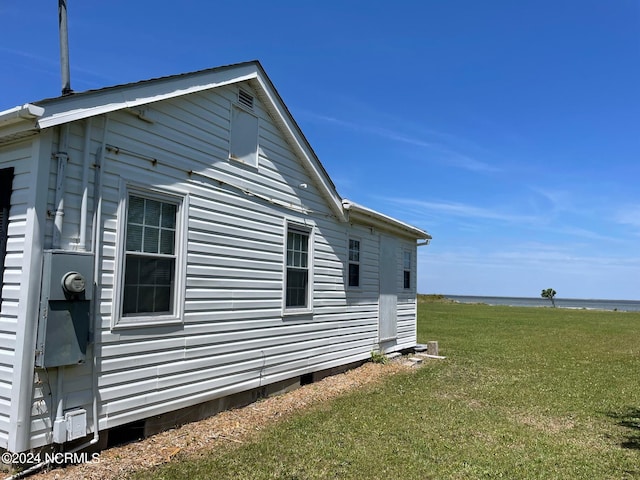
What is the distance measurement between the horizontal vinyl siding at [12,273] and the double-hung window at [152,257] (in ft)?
3.44

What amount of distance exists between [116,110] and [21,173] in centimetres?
120

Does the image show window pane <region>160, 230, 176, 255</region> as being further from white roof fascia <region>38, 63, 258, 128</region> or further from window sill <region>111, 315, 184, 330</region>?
white roof fascia <region>38, 63, 258, 128</region>

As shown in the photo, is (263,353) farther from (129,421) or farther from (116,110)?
(116,110)

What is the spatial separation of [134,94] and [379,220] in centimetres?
722

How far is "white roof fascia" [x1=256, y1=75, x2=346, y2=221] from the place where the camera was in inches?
311

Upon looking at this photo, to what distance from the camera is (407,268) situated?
13.8 m

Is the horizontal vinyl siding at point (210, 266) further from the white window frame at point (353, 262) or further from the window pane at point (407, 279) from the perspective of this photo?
the window pane at point (407, 279)

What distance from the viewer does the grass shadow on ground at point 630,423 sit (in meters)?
6.13

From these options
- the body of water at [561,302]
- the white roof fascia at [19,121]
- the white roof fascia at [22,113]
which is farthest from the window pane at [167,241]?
the body of water at [561,302]

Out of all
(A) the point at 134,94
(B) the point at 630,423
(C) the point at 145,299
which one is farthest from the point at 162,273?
(B) the point at 630,423

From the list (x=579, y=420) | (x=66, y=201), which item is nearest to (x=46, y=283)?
(x=66, y=201)

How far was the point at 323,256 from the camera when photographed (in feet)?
31.1

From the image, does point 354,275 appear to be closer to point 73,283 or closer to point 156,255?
point 156,255

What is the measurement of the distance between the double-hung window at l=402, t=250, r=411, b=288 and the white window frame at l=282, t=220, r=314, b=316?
16.8 feet
